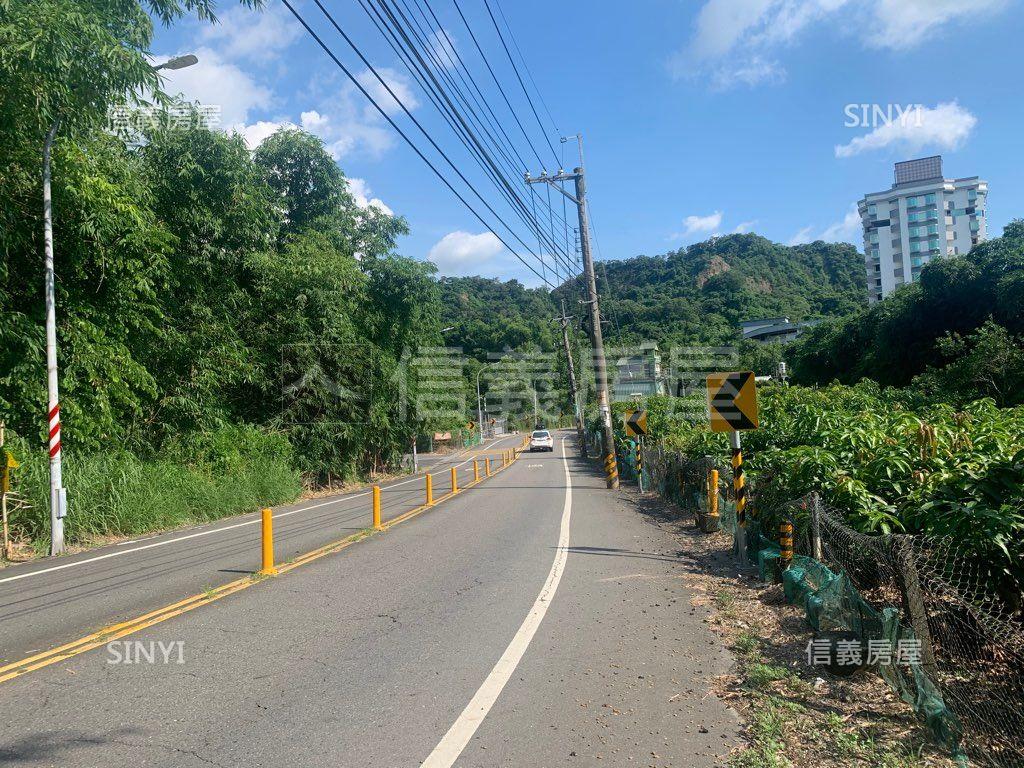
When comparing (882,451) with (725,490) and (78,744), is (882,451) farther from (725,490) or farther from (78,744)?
(78,744)

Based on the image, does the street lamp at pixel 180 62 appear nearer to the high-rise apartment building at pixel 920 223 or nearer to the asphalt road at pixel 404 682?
the asphalt road at pixel 404 682

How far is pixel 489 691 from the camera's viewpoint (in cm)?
502

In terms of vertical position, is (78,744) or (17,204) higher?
(17,204)

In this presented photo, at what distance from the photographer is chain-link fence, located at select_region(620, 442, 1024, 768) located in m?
4.10

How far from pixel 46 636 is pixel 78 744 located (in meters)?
2.96

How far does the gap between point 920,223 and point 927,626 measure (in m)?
117

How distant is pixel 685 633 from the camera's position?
256 inches

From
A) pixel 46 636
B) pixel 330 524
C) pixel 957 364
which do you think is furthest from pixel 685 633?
pixel 957 364

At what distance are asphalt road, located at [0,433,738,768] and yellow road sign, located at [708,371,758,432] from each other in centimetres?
227

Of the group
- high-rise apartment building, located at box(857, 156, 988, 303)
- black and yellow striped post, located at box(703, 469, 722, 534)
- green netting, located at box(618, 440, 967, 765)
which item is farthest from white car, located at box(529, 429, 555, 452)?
high-rise apartment building, located at box(857, 156, 988, 303)

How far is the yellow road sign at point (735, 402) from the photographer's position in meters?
9.51

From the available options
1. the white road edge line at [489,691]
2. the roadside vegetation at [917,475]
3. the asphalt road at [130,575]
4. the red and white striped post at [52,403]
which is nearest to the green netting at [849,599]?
the roadside vegetation at [917,475]

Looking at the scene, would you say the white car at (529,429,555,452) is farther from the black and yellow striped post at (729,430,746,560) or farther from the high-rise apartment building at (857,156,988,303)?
the high-rise apartment building at (857,156,988,303)

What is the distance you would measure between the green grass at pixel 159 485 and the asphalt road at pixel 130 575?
0.82 metres
